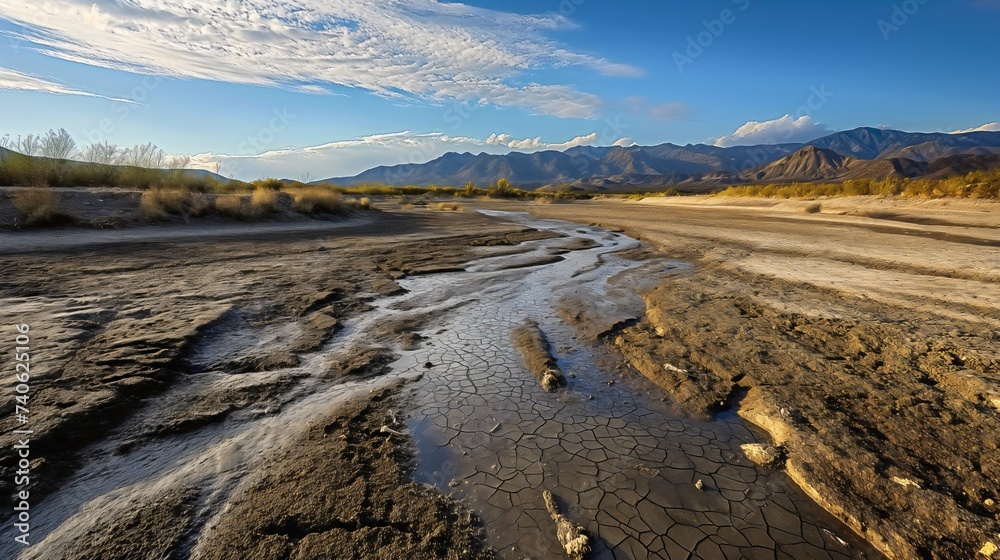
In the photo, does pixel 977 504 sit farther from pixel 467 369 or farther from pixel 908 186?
pixel 908 186

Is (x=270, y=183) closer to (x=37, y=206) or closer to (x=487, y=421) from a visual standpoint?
(x=37, y=206)

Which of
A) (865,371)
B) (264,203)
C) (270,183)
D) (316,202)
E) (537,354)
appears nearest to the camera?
(865,371)

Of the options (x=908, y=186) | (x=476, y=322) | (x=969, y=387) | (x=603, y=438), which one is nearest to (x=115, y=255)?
(x=476, y=322)

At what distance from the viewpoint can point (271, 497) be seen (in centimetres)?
244

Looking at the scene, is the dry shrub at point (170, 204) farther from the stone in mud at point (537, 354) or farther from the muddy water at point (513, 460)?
the stone in mud at point (537, 354)

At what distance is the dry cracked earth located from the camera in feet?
7.44

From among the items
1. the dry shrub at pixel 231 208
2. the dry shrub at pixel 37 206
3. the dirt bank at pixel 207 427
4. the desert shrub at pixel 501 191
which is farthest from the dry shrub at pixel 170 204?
the desert shrub at pixel 501 191

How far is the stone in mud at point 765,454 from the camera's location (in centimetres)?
295

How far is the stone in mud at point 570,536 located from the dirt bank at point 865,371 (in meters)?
1.53

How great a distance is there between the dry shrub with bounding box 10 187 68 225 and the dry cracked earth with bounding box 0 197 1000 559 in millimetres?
4618

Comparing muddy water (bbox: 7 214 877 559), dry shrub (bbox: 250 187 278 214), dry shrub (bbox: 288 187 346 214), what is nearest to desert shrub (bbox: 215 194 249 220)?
dry shrub (bbox: 250 187 278 214)

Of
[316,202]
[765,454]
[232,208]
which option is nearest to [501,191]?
[316,202]

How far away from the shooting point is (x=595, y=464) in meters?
2.90

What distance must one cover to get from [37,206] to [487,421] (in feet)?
43.4
